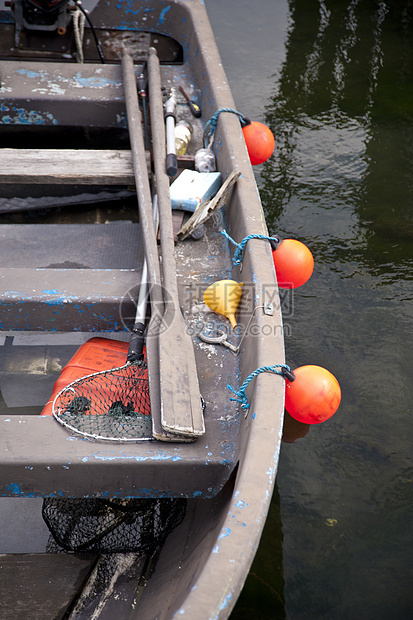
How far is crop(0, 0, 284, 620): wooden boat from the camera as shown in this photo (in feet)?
6.23

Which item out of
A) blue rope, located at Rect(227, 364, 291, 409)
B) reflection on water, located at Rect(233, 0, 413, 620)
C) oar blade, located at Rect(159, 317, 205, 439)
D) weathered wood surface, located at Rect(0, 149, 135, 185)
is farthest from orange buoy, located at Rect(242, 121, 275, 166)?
blue rope, located at Rect(227, 364, 291, 409)

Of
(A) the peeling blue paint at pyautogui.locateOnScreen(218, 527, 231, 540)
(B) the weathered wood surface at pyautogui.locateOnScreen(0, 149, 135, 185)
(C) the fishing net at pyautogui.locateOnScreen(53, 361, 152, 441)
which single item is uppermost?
(B) the weathered wood surface at pyautogui.locateOnScreen(0, 149, 135, 185)

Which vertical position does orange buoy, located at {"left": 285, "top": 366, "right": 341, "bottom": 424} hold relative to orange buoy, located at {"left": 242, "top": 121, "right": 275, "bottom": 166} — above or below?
below

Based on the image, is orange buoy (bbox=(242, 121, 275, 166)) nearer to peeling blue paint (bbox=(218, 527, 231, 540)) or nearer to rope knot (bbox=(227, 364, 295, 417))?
rope knot (bbox=(227, 364, 295, 417))

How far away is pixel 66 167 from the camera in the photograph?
10.6ft

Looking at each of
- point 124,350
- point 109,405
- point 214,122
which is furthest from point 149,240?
point 214,122

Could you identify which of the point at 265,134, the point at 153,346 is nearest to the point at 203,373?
the point at 153,346

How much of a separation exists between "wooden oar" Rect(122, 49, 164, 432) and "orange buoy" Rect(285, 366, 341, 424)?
60 cm

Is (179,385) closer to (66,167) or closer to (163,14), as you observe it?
(66,167)

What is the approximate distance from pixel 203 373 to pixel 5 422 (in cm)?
83

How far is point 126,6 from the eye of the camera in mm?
4688

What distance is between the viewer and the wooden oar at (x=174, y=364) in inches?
76.2

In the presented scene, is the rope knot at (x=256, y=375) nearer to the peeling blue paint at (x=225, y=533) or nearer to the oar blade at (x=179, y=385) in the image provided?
the oar blade at (x=179, y=385)

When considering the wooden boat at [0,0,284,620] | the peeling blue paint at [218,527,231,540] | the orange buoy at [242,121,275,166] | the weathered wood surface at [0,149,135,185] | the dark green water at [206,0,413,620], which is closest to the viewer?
the peeling blue paint at [218,527,231,540]
